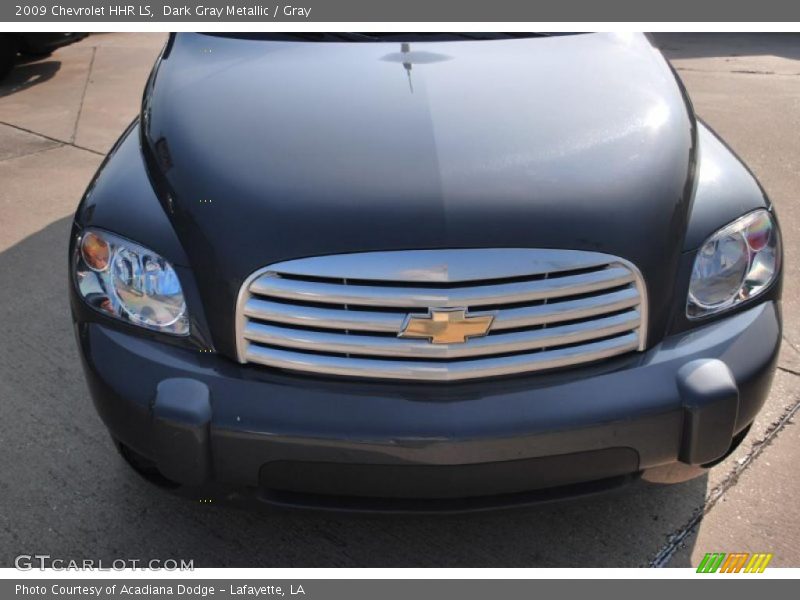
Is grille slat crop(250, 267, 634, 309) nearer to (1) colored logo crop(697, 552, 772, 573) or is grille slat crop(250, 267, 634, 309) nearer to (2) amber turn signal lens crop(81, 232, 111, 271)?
(2) amber turn signal lens crop(81, 232, 111, 271)

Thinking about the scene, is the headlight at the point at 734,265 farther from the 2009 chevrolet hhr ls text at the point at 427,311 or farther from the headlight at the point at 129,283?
the headlight at the point at 129,283

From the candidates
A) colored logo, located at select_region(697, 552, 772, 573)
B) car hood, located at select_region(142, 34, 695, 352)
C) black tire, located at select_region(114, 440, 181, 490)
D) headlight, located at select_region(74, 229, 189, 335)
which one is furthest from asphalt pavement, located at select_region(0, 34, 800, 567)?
car hood, located at select_region(142, 34, 695, 352)

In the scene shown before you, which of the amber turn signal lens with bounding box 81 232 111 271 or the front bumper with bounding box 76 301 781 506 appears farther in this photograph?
the amber turn signal lens with bounding box 81 232 111 271

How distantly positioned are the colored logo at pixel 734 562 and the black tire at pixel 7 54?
7.27 m

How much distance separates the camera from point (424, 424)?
6.28 ft

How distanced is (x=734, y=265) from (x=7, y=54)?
7281 mm

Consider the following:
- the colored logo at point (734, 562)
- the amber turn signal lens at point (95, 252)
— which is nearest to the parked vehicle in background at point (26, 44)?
the amber turn signal lens at point (95, 252)

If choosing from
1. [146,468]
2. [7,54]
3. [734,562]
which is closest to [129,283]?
[146,468]

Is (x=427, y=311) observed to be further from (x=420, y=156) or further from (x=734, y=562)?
(x=734, y=562)

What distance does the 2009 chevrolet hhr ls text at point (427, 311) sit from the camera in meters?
1.94

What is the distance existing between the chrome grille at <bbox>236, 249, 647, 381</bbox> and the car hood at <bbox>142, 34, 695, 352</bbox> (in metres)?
0.04

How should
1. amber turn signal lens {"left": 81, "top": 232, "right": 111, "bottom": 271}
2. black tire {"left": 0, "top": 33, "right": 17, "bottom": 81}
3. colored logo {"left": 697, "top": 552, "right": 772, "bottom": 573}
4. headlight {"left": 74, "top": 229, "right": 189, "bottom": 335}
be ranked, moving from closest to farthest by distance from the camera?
headlight {"left": 74, "top": 229, "right": 189, "bottom": 335}
amber turn signal lens {"left": 81, "top": 232, "right": 111, "bottom": 271}
colored logo {"left": 697, "top": 552, "right": 772, "bottom": 573}
black tire {"left": 0, "top": 33, "right": 17, "bottom": 81}

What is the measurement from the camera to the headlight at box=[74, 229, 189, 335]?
209cm

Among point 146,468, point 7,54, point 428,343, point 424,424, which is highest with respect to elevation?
point 428,343
